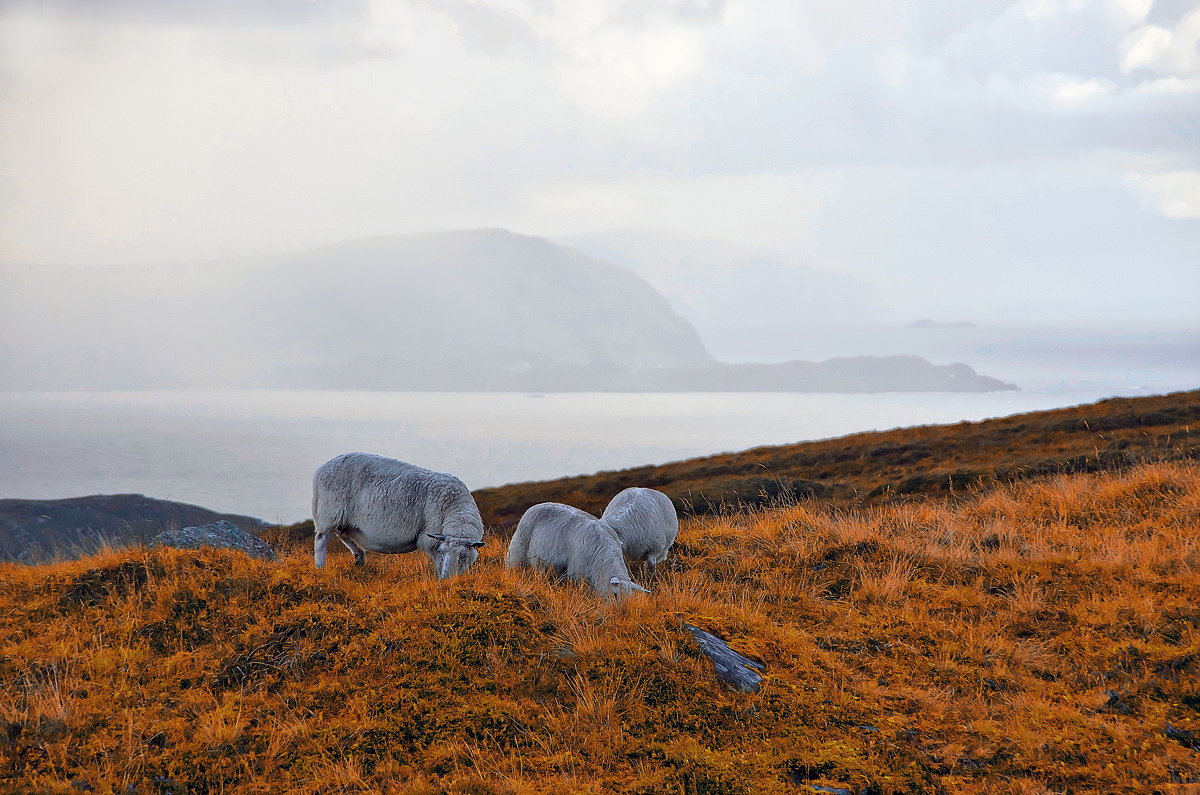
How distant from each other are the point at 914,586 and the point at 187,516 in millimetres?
69249

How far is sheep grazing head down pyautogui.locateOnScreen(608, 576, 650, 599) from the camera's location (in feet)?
28.0

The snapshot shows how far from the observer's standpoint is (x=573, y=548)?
967 centimetres

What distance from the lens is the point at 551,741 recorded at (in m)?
5.68

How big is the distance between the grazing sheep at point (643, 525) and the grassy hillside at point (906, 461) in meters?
14.5

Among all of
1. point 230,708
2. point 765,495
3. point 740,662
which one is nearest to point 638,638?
point 740,662

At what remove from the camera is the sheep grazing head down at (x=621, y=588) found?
852 centimetres

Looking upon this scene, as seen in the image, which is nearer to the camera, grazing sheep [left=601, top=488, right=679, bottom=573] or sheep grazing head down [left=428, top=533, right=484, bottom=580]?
sheep grazing head down [left=428, top=533, right=484, bottom=580]

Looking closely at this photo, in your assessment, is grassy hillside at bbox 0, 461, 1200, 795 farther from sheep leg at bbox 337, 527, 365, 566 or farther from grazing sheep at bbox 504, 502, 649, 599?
sheep leg at bbox 337, 527, 365, 566

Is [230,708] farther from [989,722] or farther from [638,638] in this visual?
[989,722]

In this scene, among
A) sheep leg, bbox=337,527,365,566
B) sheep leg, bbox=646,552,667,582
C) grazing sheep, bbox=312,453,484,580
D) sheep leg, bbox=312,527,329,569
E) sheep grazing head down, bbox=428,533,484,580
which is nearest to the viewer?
sheep grazing head down, bbox=428,533,484,580

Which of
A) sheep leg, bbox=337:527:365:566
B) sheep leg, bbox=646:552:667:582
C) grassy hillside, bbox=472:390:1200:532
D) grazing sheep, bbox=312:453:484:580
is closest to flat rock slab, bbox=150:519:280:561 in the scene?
sheep leg, bbox=337:527:365:566

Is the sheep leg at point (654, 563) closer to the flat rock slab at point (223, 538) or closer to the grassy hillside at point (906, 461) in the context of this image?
the flat rock slab at point (223, 538)

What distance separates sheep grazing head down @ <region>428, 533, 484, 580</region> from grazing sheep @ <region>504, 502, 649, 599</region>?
0.82 metres

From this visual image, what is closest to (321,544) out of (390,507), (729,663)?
(390,507)
